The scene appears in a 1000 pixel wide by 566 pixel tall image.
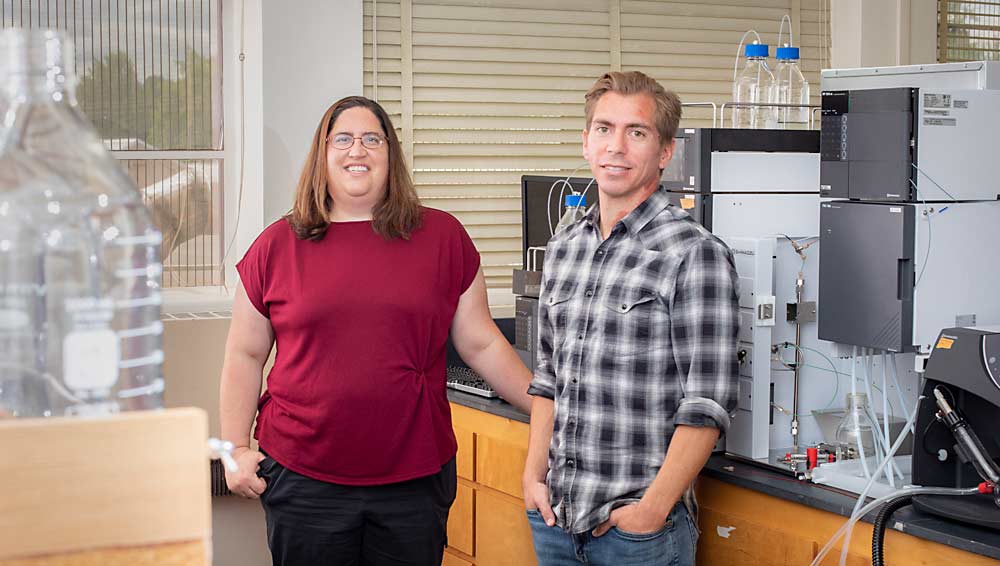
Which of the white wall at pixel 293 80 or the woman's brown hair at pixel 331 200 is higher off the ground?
the white wall at pixel 293 80

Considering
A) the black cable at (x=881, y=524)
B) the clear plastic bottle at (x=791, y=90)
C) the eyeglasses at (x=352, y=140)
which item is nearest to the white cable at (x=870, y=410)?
the black cable at (x=881, y=524)

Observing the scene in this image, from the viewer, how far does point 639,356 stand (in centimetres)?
194

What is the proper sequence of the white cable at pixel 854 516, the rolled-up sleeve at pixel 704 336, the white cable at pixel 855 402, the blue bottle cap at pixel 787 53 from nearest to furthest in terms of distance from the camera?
1. the rolled-up sleeve at pixel 704 336
2. the white cable at pixel 854 516
3. the white cable at pixel 855 402
4. the blue bottle cap at pixel 787 53

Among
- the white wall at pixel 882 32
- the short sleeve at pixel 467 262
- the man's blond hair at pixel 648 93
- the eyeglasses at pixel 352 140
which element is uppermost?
the white wall at pixel 882 32

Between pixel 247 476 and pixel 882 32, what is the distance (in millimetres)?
2980

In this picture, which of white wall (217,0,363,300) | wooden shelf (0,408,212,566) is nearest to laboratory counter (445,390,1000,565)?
white wall (217,0,363,300)

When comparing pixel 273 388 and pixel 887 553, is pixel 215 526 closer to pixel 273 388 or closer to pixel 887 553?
pixel 273 388

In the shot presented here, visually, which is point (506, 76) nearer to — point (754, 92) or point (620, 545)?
point (754, 92)

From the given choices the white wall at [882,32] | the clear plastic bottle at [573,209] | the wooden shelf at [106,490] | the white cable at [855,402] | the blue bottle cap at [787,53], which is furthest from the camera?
the white wall at [882,32]

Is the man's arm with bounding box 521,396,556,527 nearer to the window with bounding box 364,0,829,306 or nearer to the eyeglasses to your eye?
the eyeglasses

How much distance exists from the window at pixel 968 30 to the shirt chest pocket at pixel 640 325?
113 inches

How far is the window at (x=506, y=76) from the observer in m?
3.76

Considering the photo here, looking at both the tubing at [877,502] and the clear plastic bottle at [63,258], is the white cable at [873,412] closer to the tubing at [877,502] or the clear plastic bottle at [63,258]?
Answer: the tubing at [877,502]

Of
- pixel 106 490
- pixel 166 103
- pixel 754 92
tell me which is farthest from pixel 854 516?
pixel 166 103
